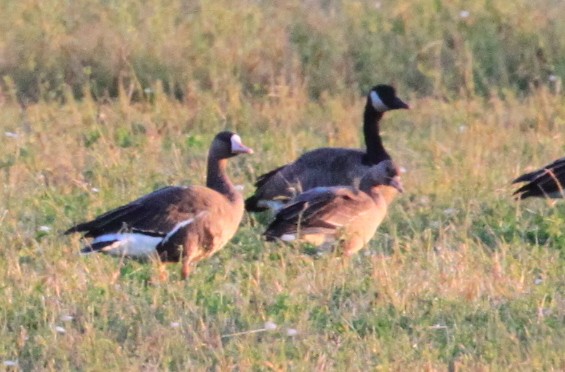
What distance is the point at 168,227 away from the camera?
24.5 ft

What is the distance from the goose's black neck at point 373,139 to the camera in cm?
980

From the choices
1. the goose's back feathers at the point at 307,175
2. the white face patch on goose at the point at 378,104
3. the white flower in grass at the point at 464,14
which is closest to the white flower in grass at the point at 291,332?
the goose's back feathers at the point at 307,175

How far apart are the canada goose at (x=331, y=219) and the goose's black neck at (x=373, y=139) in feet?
4.81

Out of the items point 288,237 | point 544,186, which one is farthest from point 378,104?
point 288,237

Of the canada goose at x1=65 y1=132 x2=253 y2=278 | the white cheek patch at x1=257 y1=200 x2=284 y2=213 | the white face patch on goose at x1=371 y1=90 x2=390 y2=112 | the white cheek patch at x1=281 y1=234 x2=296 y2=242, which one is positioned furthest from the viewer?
the white face patch on goose at x1=371 y1=90 x2=390 y2=112

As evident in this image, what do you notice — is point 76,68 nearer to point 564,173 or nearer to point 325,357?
point 564,173

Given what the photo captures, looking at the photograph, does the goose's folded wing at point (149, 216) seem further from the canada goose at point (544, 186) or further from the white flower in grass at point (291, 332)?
the canada goose at point (544, 186)

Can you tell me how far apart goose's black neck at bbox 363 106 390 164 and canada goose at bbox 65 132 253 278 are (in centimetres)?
220

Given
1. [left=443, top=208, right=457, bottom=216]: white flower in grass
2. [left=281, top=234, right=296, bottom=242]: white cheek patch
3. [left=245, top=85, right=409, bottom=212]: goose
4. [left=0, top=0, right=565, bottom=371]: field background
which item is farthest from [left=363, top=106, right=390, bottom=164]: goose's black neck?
[left=281, top=234, right=296, bottom=242]: white cheek patch

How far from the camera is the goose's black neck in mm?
9797

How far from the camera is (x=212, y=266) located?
784 centimetres

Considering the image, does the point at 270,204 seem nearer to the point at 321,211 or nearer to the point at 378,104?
the point at 321,211

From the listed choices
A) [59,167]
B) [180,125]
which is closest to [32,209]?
[59,167]

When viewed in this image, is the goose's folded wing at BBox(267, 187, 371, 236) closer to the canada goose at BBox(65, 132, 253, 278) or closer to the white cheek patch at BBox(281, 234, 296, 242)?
the white cheek patch at BBox(281, 234, 296, 242)
